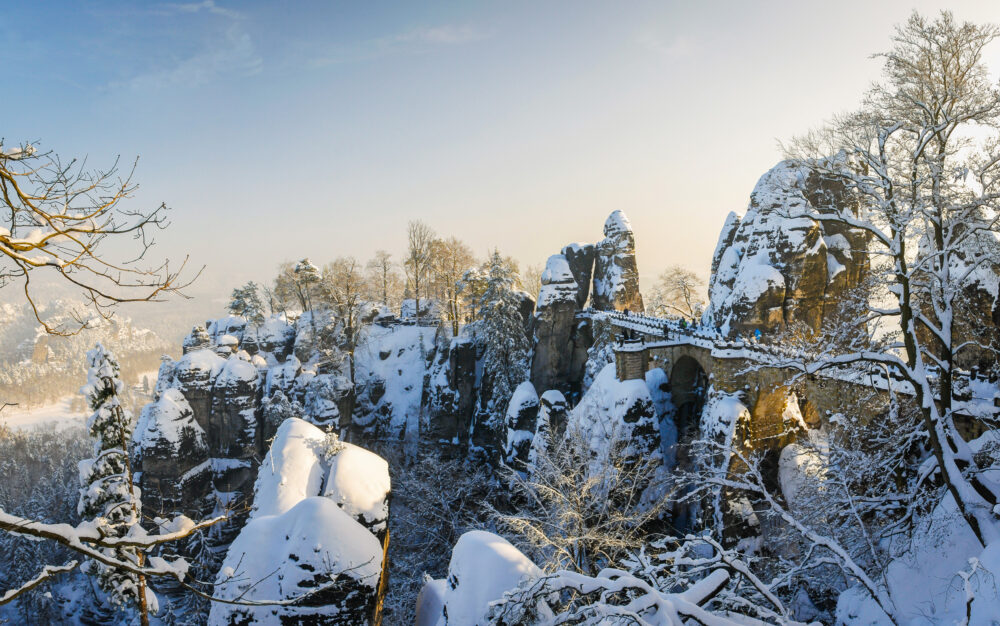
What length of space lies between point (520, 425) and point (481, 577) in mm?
20829

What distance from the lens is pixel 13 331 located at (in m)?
183

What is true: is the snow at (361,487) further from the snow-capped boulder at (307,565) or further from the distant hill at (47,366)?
the distant hill at (47,366)

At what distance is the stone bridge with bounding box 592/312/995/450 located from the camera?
14430mm

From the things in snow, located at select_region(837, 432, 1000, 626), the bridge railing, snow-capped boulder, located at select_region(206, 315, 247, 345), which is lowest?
snow, located at select_region(837, 432, 1000, 626)

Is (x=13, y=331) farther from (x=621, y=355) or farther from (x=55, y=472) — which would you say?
(x=621, y=355)

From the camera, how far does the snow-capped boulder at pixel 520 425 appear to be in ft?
85.4

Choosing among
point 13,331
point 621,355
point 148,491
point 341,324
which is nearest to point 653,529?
point 621,355

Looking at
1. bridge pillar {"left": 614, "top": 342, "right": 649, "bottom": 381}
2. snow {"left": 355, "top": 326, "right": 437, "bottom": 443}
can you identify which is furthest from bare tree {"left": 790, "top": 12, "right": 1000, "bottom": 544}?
snow {"left": 355, "top": 326, "right": 437, "bottom": 443}

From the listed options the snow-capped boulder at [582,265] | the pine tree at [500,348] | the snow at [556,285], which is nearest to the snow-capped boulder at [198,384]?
the pine tree at [500,348]

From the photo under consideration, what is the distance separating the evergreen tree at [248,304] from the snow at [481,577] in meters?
40.3

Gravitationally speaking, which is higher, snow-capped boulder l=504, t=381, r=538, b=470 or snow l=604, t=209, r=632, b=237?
snow l=604, t=209, r=632, b=237

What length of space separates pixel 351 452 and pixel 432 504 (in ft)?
34.0

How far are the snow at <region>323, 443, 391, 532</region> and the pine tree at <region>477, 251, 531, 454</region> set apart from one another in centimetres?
1869

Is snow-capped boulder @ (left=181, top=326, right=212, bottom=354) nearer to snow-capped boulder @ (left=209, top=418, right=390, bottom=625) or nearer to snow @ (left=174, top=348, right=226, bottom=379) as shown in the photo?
snow @ (left=174, top=348, right=226, bottom=379)
